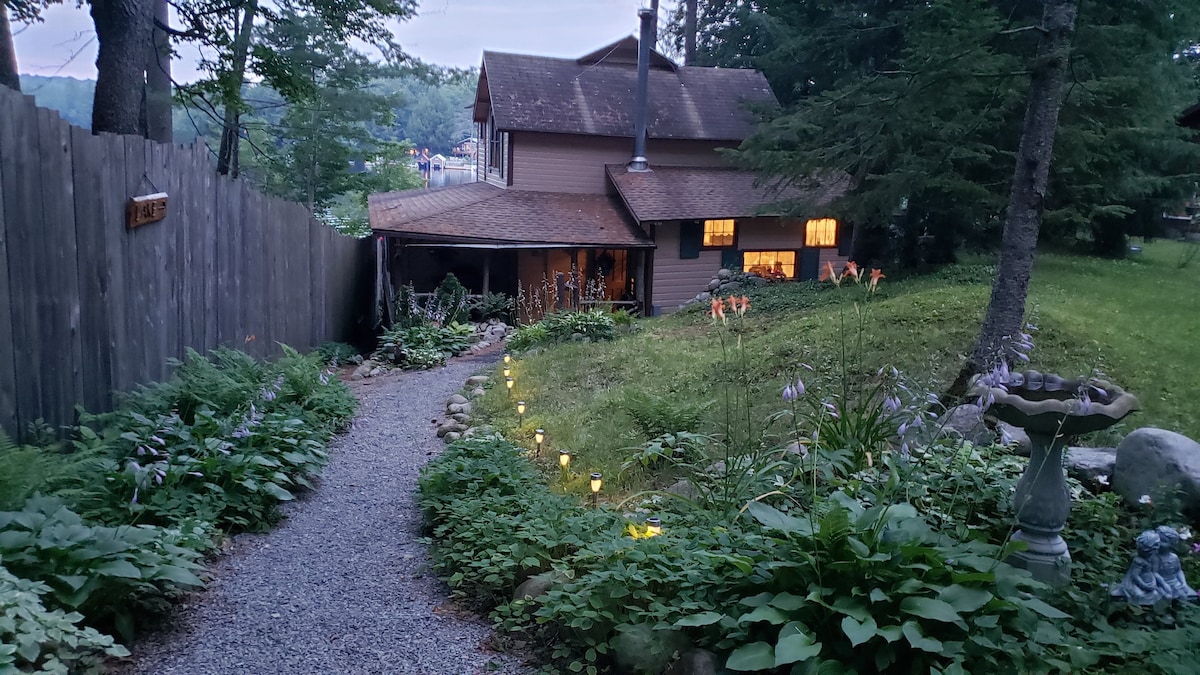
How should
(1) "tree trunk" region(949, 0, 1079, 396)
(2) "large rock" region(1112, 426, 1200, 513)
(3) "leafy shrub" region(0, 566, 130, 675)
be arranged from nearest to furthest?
1. (3) "leafy shrub" region(0, 566, 130, 675)
2. (2) "large rock" region(1112, 426, 1200, 513)
3. (1) "tree trunk" region(949, 0, 1079, 396)

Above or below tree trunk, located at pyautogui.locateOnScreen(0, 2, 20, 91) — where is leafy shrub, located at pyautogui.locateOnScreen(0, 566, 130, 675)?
below

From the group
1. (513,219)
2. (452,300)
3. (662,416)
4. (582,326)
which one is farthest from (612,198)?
(662,416)

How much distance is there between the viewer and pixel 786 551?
306cm

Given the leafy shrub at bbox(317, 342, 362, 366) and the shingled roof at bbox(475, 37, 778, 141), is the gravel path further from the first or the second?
the shingled roof at bbox(475, 37, 778, 141)

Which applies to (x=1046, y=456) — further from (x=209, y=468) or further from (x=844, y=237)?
(x=844, y=237)

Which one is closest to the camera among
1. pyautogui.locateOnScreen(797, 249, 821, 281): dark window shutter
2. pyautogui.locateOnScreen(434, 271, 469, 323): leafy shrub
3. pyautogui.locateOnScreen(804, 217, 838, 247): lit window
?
pyautogui.locateOnScreen(434, 271, 469, 323): leafy shrub

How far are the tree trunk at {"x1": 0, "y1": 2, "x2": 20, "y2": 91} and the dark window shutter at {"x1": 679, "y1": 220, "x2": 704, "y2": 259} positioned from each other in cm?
1257

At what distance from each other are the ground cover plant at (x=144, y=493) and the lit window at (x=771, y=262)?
45.4 feet

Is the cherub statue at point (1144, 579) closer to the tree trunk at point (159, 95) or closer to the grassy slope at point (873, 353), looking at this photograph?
the grassy slope at point (873, 353)

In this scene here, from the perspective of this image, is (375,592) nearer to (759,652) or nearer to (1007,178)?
(759,652)

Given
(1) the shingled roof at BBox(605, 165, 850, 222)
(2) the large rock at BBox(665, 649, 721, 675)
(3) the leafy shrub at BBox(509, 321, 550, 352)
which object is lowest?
(3) the leafy shrub at BBox(509, 321, 550, 352)

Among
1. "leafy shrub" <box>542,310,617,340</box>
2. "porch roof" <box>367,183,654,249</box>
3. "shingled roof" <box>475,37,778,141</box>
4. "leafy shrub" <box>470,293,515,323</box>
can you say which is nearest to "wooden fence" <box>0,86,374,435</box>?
"leafy shrub" <box>542,310,617,340</box>

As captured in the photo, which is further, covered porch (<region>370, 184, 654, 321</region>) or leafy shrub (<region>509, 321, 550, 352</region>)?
covered porch (<region>370, 184, 654, 321</region>)

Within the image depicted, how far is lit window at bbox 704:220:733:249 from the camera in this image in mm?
18938
